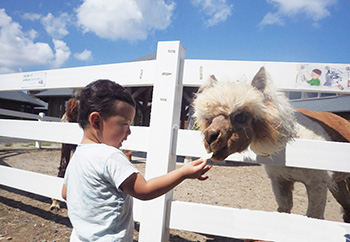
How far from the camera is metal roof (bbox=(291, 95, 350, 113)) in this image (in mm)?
14562

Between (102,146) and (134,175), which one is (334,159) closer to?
(134,175)

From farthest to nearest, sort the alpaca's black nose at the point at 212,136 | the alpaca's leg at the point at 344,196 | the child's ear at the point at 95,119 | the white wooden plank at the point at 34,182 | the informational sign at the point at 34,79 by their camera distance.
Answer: the alpaca's leg at the point at 344,196
the informational sign at the point at 34,79
the white wooden plank at the point at 34,182
the alpaca's black nose at the point at 212,136
the child's ear at the point at 95,119

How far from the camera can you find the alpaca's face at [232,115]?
4.49 feet

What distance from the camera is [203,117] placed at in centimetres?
153

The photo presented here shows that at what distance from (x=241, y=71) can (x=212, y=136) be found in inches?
24.0

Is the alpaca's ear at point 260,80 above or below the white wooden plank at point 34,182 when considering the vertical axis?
above

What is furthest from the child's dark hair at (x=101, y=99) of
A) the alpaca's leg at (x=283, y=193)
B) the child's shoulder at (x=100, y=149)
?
the alpaca's leg at (x=283, y=193)

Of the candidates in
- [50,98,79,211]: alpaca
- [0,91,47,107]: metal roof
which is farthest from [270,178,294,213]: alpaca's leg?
[0,91,47,107]: metal roof

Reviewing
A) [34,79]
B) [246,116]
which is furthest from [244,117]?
[34,79]

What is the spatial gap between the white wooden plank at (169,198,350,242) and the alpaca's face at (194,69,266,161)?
1.48 ft

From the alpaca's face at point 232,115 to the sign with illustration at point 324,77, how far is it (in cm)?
31

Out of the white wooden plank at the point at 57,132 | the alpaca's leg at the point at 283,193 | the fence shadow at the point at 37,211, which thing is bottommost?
the fence shadow at the point at 37,211

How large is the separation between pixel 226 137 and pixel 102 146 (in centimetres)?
73

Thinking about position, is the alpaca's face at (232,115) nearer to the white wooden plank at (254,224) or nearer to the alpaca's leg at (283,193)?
the white wooden plank at (254,224)
